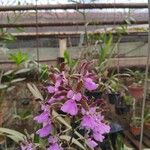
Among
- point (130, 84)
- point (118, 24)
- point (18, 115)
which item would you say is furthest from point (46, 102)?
point (130, 84)

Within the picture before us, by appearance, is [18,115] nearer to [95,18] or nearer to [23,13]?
[23,13]

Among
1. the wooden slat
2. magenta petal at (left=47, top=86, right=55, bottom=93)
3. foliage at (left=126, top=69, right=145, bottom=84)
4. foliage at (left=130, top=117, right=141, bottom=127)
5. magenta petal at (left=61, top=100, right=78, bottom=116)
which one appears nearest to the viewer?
magenta petal at (left=61, top=100, right=78, bottom=116)

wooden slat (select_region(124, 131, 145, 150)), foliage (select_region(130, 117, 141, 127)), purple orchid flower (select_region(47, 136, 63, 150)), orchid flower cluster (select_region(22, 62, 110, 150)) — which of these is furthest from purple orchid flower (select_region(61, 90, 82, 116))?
foliage (select_region(130, 117, 141, 127))

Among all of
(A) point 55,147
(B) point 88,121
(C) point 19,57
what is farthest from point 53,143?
(C) point 19,57

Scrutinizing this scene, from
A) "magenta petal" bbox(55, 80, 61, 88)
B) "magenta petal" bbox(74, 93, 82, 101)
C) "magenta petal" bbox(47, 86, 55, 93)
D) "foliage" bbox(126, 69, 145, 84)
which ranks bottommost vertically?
"foliage" bbox(126, 69, 145, 84)

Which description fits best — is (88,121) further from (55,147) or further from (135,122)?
(135,122)

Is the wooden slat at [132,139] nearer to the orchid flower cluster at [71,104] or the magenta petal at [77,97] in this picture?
the orchid flower cluster at [71,104]

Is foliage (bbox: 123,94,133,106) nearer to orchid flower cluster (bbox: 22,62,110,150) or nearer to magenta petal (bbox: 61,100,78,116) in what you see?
orchid flower cluster (bbox: 22,62,110,150)
